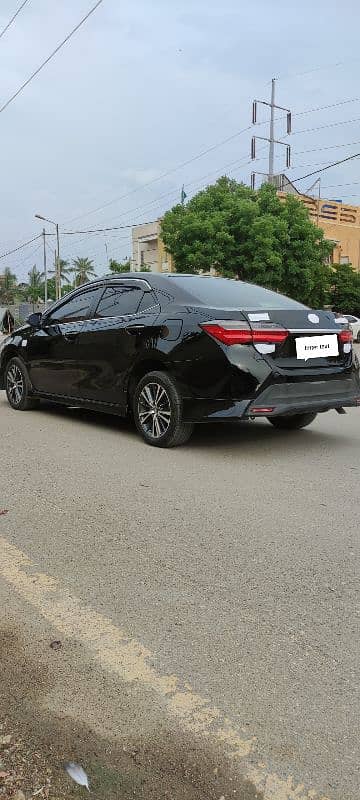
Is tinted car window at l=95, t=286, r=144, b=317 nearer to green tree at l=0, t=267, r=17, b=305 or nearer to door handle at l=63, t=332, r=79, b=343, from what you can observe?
door handle at l=63, t=332, r=79, b=343

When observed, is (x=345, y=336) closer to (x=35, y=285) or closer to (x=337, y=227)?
(x=337, y=227)

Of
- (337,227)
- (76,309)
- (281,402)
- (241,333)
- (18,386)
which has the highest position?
(337,227)

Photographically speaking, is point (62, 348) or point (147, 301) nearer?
point (147, 301)

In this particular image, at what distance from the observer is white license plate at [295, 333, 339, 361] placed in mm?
5346

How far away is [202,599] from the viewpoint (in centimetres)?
287

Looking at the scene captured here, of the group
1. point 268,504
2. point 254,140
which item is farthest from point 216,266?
point 268,504

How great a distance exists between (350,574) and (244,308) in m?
2.81

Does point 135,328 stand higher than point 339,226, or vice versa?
point 339,226

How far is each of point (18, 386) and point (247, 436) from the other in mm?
3061

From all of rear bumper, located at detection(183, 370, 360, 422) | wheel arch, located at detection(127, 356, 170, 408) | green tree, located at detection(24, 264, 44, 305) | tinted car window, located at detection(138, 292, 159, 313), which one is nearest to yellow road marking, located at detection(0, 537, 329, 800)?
rear bumper, located at detection(183, 370, 360, 422)

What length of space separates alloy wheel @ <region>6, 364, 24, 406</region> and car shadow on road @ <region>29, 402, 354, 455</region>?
34.2 inches

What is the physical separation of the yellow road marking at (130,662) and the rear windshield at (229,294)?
299cm

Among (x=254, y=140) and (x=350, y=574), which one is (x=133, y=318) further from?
(x=254, y=140)

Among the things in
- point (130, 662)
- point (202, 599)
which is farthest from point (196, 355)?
point (130, 662)
